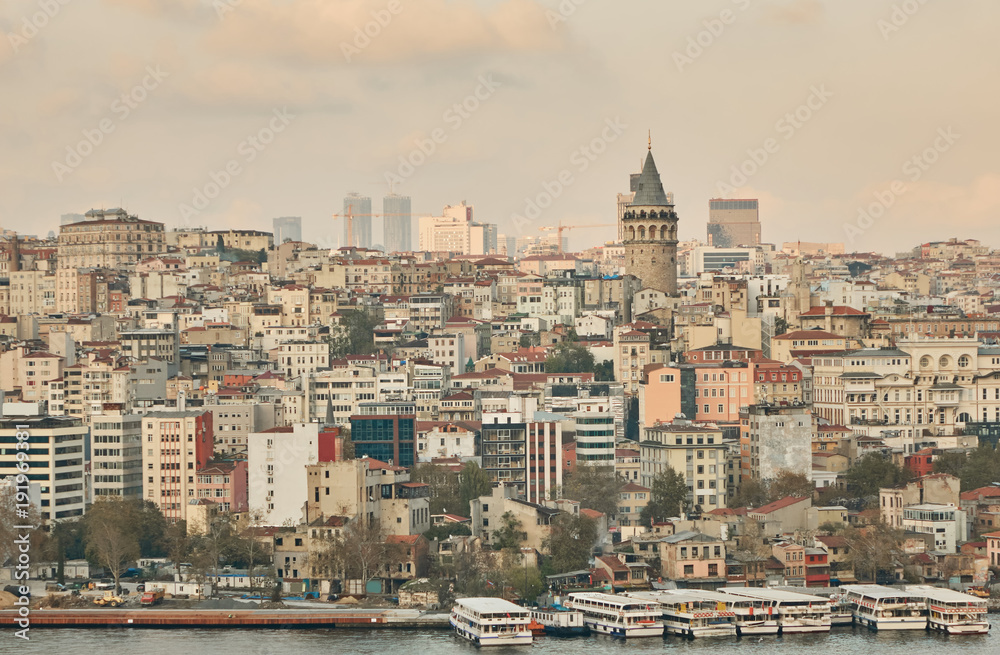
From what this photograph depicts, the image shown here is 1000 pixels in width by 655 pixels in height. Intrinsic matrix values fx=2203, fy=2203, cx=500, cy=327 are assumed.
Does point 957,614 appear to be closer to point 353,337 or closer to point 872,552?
point 872,552

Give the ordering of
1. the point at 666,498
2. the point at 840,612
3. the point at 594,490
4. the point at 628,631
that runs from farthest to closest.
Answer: the point at 594,490
the point at 666,498
the point at 840,612
the point at 628,631

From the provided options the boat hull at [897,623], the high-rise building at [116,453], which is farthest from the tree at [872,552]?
the high-rise building at [116,453]

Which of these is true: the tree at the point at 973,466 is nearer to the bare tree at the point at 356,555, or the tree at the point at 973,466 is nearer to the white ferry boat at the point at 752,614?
the white ferry boat at the point at 752,614

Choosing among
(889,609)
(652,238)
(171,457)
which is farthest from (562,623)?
(652,238)

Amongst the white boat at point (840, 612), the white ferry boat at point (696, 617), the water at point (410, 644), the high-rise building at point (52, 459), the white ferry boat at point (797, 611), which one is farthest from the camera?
the high-rise building at point (52, 459)

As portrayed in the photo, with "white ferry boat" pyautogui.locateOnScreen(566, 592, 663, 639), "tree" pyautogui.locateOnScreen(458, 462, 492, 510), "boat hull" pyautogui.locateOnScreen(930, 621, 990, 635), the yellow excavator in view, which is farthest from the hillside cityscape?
"boat hull" pyautogui.locateOnScreen(930, 621, 990, 635)
